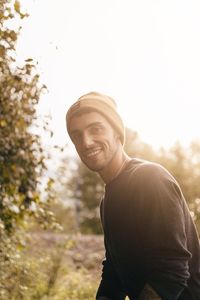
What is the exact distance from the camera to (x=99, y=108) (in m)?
3.10

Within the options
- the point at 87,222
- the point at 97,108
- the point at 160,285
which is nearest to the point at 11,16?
the point at 97,108

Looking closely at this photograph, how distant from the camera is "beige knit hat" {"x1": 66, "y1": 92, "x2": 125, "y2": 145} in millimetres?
3104

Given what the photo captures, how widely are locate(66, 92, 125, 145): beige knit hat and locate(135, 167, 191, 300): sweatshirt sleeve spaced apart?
55 cm

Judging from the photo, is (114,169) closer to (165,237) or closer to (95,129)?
(95,129)

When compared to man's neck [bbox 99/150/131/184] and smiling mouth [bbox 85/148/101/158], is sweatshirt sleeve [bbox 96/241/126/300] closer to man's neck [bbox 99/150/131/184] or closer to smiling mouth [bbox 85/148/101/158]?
man's neck [bbox 99/150/131/184]

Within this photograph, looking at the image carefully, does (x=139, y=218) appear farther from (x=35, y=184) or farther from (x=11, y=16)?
(x=35, y=184)

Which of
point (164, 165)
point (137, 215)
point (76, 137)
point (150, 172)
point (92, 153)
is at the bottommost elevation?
point (137, 215)

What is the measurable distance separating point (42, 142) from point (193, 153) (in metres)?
41.1

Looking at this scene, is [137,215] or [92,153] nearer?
[137,215]

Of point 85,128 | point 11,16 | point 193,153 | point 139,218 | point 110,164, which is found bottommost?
point 139,218

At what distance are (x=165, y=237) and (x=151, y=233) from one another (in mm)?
90

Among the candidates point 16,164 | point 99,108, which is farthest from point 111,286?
point 16,164

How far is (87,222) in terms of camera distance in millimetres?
43906

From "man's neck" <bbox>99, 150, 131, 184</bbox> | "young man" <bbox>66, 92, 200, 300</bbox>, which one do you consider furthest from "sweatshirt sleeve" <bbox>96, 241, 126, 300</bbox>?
"man's neck" <bbox>99, 150, 131, 184</bbox>
